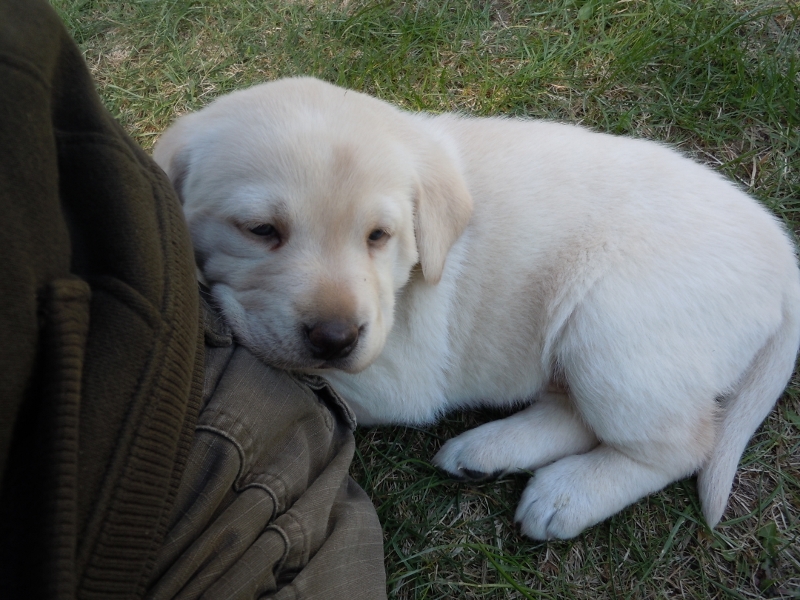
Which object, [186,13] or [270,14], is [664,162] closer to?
[270,14]

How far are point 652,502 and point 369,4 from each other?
9.41ft

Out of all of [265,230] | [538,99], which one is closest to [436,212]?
[265,230]

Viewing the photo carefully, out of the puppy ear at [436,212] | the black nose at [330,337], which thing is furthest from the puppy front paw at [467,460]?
the black nose at [330,337]

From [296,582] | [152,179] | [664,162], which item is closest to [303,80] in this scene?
[152,179]

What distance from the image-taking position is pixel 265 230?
1.73 metres

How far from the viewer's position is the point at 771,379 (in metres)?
2.19

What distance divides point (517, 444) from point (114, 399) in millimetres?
1521

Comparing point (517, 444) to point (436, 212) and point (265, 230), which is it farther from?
point (265, 230)

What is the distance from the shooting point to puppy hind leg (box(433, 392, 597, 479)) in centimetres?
225

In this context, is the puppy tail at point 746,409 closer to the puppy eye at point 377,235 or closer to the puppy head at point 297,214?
the puppy head at point 297,214

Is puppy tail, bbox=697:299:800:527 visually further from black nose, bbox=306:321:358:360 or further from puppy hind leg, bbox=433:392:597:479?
black nose, bbox=306:321:358:360

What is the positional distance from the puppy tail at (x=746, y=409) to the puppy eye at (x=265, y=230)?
1.68 meters

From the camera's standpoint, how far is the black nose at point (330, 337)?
1.62 meters

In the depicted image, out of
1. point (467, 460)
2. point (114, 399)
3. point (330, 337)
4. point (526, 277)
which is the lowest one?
point (467, 460)
